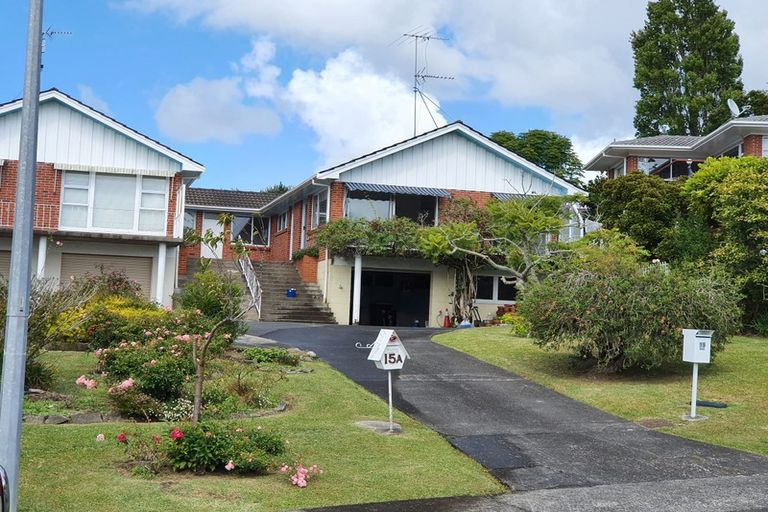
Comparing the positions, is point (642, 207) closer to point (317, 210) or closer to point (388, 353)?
point (317, 210)

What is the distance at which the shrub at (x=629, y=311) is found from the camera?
14.4m

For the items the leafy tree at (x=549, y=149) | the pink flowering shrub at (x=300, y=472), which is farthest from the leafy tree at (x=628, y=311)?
the leafy tree at (x=549, y=149)

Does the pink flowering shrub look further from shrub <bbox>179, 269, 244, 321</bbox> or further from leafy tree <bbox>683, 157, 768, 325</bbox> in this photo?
leafy tree <bbox>683, 157, 768, 325</bbox>

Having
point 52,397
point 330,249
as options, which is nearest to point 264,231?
point 330,249

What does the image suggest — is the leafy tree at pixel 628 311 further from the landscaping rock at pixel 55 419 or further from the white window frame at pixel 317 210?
the white window frame at pixel 317 210

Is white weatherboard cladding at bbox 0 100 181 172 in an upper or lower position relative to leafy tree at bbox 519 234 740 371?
upper

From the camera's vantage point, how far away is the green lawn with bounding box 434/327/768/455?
1181 cm

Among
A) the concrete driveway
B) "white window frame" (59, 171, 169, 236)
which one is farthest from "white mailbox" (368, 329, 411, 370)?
"white window frame" (59, 171, 169, 236)

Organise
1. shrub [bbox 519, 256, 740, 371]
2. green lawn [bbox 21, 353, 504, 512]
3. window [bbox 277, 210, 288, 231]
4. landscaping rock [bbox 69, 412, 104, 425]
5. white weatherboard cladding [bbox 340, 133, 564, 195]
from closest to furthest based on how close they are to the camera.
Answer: green lawn [bbox 21, 353, 504, 512] → landscaping rock [bbox 69, 412, 104, 425] → shrub [bbox 519, 256, 740, 371] → white weatherboard cladding [bbox 340, 133, 564, 195] → window [bbox 277, 210, 288, 231]

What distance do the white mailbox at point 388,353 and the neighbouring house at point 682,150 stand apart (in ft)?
79.1

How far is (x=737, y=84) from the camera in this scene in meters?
45.5

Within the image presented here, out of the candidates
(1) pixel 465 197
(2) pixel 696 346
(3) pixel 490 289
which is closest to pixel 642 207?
(3) pixel 490 289

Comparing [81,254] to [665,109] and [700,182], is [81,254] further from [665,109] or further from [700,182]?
[665,109]

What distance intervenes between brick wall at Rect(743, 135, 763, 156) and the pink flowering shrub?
27667 mm
